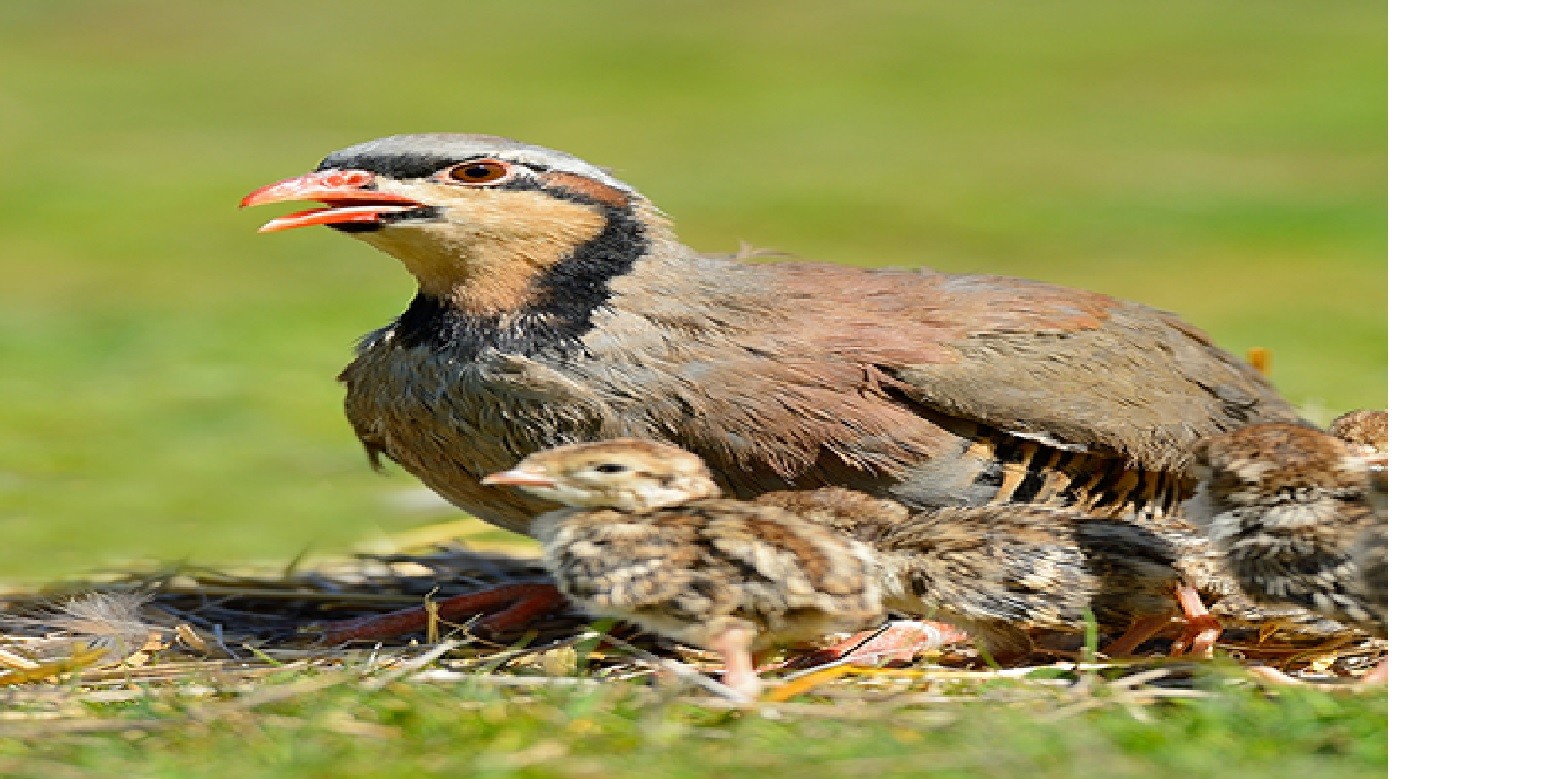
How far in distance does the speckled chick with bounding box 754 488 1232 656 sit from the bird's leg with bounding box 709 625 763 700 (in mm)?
410

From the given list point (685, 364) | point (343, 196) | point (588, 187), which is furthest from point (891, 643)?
point (343, 196)

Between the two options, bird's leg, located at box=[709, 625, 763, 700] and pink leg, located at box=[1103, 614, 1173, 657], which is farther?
pink leg, located at box=[1103, 614, 1173, 657]

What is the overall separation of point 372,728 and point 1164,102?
20.0 metres

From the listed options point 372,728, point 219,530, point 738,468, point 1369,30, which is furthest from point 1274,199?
point 372,728

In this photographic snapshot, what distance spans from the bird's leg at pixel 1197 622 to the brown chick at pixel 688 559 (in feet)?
2.95

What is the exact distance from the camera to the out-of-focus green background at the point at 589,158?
10.8 m

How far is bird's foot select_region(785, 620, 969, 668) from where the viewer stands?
5.95 metres

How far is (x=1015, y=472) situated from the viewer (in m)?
6.30

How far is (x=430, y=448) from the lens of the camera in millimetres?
6398

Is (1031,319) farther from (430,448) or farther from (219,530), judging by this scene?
(219,530)

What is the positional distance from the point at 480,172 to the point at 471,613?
4.98 ft

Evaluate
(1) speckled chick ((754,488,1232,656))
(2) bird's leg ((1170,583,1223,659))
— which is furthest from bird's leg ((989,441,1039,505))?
(2) bird's leg ((1170,583,1223,659))

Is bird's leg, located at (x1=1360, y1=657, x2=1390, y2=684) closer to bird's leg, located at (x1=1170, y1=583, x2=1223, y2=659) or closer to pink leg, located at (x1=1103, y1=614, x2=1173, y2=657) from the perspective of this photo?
bird's leg, located at (x1=1170, y1=583, x2=1223, y2=659)

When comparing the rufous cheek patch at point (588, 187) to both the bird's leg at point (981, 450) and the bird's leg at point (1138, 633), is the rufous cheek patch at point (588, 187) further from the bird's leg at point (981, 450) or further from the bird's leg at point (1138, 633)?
the bird's leg at point (1138, 633)
